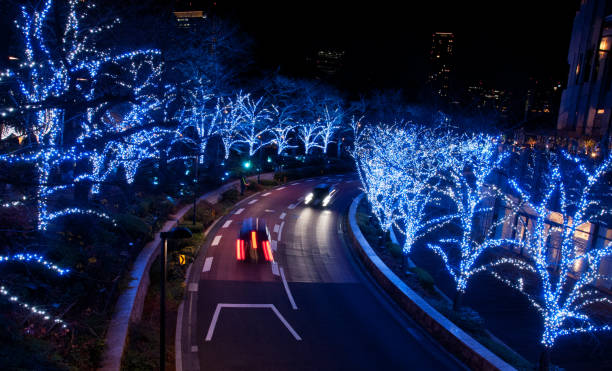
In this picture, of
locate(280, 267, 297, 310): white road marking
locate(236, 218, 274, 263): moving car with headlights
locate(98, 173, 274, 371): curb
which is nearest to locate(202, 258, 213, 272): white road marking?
locate(236, 218, 274, 263): moving car with headlights

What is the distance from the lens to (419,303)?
Result: 11828mm

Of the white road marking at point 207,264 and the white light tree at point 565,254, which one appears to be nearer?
the white light tree at point 565,254

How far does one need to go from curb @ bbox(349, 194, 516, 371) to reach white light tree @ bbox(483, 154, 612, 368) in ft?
5.88

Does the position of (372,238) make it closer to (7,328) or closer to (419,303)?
(419,303)

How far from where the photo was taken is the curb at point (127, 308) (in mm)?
7516

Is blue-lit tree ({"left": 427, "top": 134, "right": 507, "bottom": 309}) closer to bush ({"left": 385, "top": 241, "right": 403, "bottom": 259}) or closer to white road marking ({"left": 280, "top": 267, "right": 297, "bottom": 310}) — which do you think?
bush ({"left": 385, "top": 241, "right": 403, "bottom": 259})

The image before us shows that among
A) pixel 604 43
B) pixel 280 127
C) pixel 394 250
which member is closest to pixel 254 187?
pixel 280 127

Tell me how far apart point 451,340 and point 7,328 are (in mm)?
9871

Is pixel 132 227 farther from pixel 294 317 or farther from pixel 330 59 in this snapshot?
pixel 330 59

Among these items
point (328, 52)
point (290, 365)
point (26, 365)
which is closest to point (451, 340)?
point (290, 365)

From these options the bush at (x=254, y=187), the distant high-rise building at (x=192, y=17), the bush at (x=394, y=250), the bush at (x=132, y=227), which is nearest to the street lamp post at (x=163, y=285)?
the bush at (x=132, y=227)

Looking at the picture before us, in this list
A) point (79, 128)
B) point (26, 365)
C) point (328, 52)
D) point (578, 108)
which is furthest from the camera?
point (328, 52)

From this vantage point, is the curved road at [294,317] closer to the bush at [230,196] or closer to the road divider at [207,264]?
the road divider at [207,264]

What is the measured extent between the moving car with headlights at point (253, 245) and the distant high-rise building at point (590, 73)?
20437 mm
